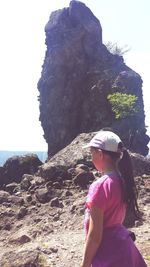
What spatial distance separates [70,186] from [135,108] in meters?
30.5

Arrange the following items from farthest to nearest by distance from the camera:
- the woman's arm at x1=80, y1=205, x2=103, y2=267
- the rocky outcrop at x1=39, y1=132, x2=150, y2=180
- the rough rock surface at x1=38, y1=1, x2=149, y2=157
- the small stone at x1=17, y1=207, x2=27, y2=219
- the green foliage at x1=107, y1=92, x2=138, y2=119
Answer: the rough rock surface at x1=38, y1=1, x2=149, y2=157, the green foliage at x1=107, y1=92, x2=138, y2=119, the rocky outcrop at x1=39, y1=132, x2=150, y2=180, the small stone at x1=17, y1=207, x2=27, y2=219, the woman's arm at x1=80, y1=205, x2=103, y2=267

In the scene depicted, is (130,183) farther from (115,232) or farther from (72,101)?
(72,101)

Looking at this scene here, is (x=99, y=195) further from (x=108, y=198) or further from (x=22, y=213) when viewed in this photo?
(x=22, y=213)

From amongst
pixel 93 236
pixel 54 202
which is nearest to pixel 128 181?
pixel 93 236

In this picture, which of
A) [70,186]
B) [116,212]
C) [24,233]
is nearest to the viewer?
[116,212]

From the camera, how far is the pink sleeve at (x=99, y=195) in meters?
4.70

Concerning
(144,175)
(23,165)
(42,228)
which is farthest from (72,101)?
(42,228)

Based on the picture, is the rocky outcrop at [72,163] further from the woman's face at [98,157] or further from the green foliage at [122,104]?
the green foliage at [122,104]

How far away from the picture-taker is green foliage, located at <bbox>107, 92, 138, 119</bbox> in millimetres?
41231

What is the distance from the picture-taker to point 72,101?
52688mm

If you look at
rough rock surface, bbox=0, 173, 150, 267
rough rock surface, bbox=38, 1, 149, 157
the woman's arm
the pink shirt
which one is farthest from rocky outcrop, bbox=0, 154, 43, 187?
rough rock surface, bbox=38, 1, 149, 157

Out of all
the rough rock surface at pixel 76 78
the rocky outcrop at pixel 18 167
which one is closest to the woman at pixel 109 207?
the rocky outcrop at pixel 18 167

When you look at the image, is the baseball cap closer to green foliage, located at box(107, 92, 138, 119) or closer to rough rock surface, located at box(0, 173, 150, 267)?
rough rock surface, located at box(0, 173, 150, 267)

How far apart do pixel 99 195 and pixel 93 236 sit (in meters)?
0.41
